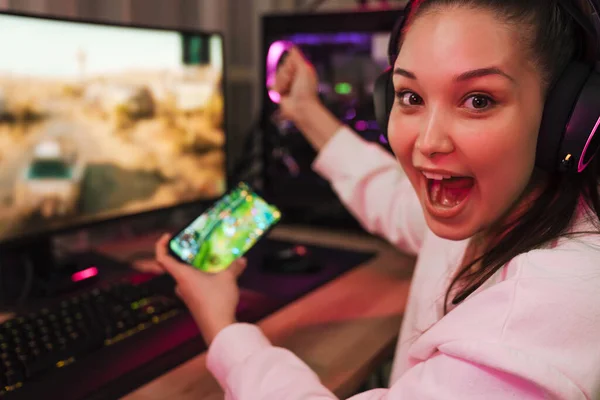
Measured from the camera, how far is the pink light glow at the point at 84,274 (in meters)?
0.94

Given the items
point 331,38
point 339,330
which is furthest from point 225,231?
point 331,38

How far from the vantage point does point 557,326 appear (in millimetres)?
443

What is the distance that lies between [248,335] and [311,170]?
700mm

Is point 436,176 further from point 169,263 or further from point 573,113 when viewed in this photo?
point 169,263

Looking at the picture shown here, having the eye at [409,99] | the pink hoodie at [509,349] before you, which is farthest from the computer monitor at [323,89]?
the pink hoodie at [509,349]

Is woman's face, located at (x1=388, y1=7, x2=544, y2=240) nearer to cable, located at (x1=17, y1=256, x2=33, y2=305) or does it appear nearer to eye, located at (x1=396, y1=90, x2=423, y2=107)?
eye, located at (x1=396, y1=90, x2=423, y2=107)

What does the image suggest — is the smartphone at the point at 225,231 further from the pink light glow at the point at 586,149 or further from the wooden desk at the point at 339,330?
the pink light glow at the point at 586,149

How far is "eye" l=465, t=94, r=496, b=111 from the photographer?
505mm

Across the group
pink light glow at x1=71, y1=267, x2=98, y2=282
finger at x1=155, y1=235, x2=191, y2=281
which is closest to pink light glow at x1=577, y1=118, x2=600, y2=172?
finger at x1=155, y1=235, x2=191, y2=281

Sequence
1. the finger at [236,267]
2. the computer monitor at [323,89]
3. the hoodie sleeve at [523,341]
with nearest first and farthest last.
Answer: the hoodie sleeve at [523,341], the finger at [236,267], the computer monitor at [323,89]

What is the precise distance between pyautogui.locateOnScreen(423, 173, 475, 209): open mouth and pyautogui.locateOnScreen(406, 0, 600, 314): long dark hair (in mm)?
73

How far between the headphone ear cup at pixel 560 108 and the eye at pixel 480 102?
0.06 metres

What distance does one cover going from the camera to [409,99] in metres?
0.57

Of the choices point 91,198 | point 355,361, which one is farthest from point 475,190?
point 91,198
